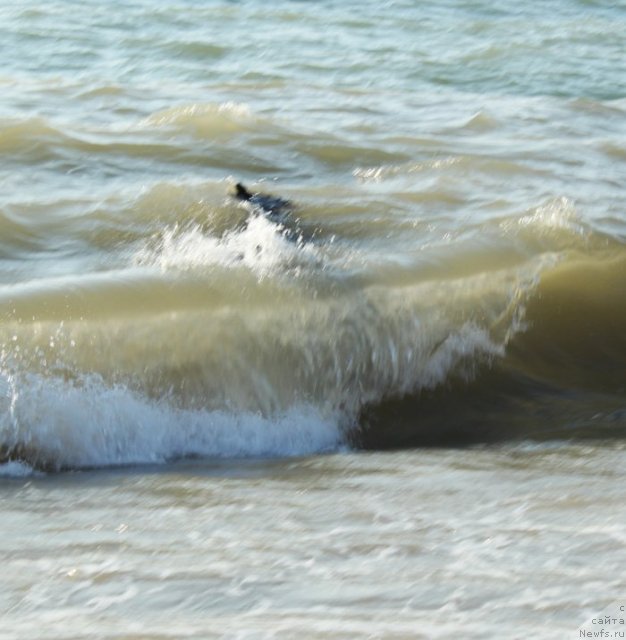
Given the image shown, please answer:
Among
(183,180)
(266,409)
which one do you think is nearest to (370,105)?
(183,180)

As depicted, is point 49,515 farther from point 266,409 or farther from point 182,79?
point 182,79

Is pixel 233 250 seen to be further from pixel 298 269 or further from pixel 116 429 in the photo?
pixel 116 429

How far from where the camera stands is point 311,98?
9000mm

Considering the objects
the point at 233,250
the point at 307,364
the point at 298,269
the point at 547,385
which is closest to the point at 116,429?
the point at 307,364

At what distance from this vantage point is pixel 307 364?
4695 millimetres

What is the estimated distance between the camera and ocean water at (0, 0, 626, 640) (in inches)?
118

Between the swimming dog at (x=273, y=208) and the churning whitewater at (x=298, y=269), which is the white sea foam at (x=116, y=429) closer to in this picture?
the churning whitewater at (x=298, y=269)

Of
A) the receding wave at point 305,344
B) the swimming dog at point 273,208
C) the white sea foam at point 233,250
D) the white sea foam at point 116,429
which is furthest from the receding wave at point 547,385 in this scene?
the swimming dog at point 273,208

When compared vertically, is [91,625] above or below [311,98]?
below

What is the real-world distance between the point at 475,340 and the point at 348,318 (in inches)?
19.3

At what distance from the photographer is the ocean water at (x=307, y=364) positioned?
2994 mm

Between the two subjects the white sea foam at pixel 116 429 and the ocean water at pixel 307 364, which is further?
the white sea foam at pixel 116 429

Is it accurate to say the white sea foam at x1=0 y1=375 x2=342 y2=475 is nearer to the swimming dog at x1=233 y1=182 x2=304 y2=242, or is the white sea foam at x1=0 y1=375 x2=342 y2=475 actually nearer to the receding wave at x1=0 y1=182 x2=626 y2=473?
the receding wave at x1=0 y1=182 x2=626 y2=473

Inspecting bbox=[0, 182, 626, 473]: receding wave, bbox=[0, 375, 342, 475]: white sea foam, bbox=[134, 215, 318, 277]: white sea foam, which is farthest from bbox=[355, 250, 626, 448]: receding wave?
bbox=[134, 215, 318, 277]: white sea foam
